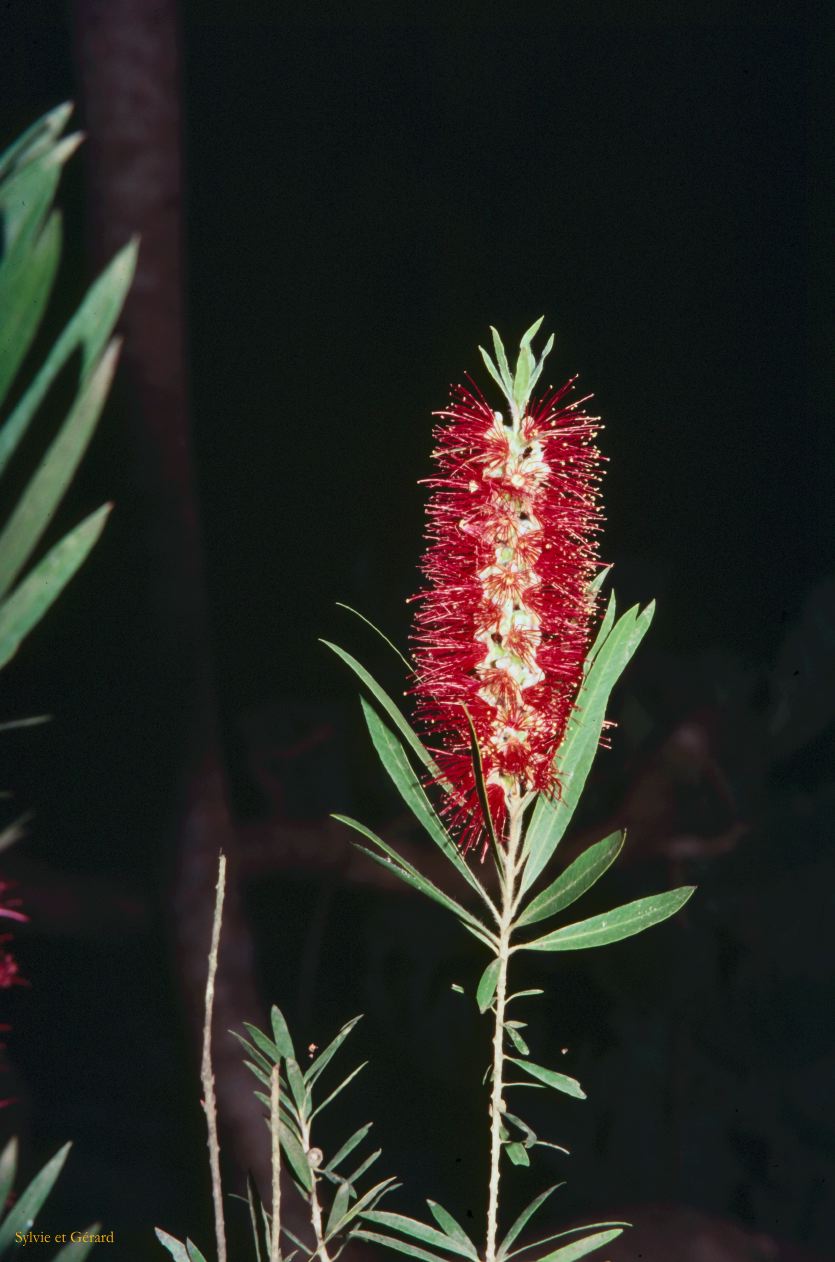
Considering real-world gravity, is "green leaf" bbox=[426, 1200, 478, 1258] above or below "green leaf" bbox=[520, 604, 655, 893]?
below

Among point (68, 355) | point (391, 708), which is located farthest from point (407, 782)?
point (68, 355)

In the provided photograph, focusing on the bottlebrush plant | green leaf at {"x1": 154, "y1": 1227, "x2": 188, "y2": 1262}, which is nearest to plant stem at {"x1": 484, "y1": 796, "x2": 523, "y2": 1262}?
the bottlebrush plant

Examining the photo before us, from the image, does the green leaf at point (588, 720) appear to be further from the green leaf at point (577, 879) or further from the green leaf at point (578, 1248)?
the green leaf at point (578, 1248)

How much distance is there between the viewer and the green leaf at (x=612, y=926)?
0.71 meters

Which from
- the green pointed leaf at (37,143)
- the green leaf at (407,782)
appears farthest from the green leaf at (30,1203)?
the green pointed leaf at (37,143)

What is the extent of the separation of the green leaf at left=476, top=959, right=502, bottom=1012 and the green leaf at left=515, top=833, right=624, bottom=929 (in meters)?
0.03

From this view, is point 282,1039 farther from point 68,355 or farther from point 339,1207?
point 68,355

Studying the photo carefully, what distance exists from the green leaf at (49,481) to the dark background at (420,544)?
0.55 metres

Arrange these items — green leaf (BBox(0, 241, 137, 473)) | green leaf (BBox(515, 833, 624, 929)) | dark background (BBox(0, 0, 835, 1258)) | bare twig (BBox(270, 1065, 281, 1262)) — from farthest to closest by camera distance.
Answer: dark background (BBox(0, 0, 835, 1258)) < green leaf (BBox(515, 833, 624, 929)) < bare twig (BBox(270, 1065, 281, 1262)) < green leaf (BBox(0, 241, 137, 473))

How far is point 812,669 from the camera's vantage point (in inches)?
43.6

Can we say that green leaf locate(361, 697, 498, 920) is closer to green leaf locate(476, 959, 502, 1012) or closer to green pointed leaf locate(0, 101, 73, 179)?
green leaf locate(476, 959, 502, 1012)

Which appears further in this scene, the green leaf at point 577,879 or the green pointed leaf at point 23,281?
the green leaf at point 577,879

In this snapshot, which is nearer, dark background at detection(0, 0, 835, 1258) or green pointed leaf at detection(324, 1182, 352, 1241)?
green pointed leaf at detection(324, 1182, 352, 1241)

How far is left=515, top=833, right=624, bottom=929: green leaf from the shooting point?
0.68m
